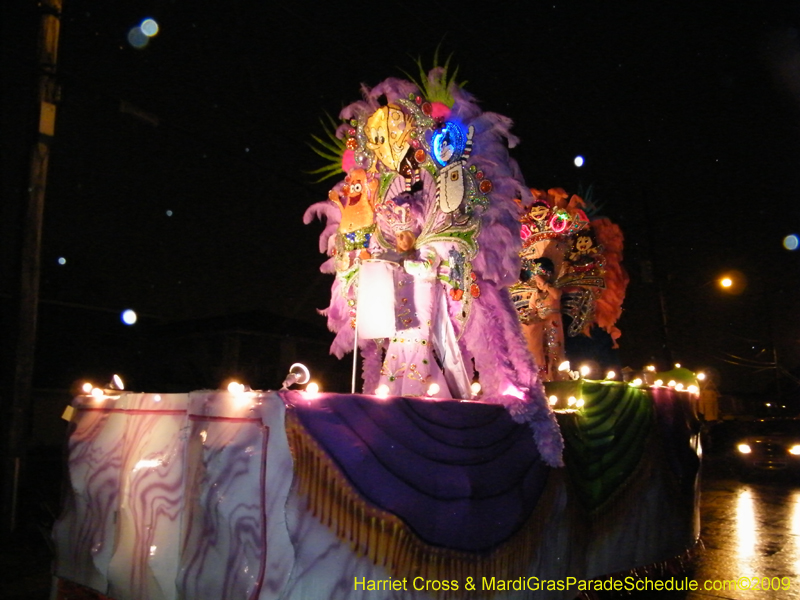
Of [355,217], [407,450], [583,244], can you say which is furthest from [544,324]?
[407,450]

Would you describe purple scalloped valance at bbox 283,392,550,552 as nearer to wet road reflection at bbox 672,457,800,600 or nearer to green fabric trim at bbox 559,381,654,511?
green fabric trim at bbox 559,381,654,511

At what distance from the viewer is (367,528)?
3.23 metres

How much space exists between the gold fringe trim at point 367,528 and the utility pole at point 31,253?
558 cm

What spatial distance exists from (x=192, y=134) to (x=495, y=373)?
16.7ft

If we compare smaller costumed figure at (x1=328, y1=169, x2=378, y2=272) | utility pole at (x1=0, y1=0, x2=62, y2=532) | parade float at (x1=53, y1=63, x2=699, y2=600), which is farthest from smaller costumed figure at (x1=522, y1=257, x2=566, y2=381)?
utility pole at (x1=0, y1=0, x2=62, y2=532)

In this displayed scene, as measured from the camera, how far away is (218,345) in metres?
19.6

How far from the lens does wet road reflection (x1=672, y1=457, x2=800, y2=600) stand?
17.3 feet

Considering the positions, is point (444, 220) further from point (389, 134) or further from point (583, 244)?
point (583, 244)

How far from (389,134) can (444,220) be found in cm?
81

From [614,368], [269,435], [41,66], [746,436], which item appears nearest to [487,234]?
[269,435]

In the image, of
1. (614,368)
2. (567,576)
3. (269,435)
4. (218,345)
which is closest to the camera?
(269,435)

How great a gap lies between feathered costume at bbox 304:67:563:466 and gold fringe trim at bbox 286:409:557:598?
135 centimetres

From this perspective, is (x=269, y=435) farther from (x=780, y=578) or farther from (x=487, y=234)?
(x=780, y=578)

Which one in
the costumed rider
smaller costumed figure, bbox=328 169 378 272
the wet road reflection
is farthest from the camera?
the wet road reflection
